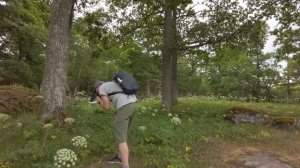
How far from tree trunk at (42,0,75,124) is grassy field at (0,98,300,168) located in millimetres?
587

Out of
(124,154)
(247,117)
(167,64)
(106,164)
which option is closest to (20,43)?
(167,64)

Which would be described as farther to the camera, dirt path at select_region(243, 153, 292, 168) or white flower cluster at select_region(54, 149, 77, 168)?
dirt path at select_region(243, 153, 292, 168)

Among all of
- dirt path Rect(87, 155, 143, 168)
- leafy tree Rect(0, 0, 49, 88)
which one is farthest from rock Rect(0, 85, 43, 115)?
leafy tree Rect(0, 0, 49, 88)

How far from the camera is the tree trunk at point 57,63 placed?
9.97 metres

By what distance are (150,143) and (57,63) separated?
3.58 m

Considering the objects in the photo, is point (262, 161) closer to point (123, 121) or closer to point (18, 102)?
point (123, 121)

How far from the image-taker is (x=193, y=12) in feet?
53.9

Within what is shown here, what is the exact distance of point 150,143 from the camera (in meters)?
8.47

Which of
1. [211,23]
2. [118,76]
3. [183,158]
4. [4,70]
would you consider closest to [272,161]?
[183,158]

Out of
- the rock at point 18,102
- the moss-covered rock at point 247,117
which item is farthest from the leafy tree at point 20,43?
the moss-covered rock at point 247,117

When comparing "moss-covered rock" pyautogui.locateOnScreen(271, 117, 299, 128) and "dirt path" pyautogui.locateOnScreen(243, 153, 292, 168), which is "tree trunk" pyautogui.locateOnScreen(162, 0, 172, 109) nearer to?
"moss-covered rock" pyautogui.locateOnScreen(271, 117, 299, 128)

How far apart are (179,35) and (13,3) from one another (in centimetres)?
1043

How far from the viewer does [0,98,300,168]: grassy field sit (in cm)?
744

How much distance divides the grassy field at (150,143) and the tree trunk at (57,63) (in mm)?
587
